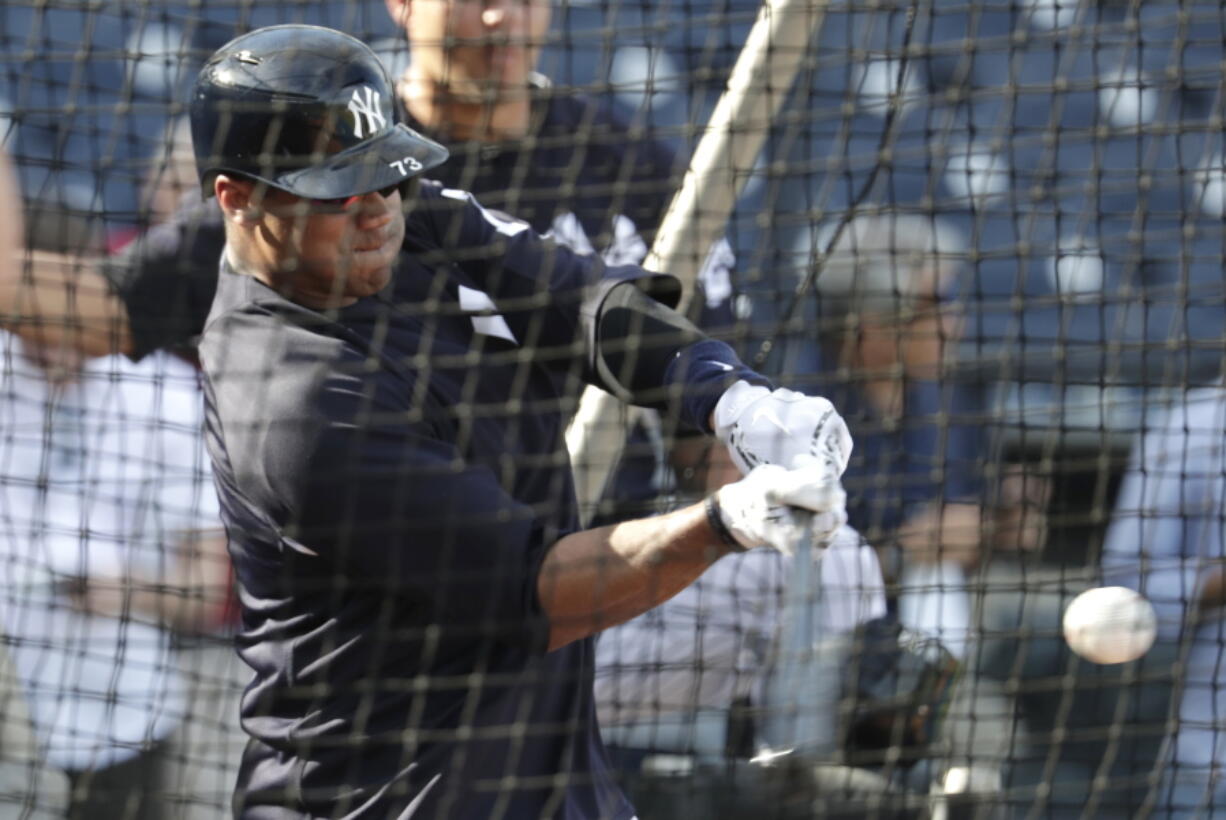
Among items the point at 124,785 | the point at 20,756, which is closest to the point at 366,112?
the point at 20,756

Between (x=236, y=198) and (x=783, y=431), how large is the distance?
0.83m

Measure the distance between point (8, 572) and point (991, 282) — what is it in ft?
10.2

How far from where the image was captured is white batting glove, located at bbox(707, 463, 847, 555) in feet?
6.71

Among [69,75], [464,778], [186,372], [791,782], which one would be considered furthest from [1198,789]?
[69,75]

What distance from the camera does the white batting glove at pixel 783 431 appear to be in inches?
86.0

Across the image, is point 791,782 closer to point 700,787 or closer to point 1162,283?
point 700,787

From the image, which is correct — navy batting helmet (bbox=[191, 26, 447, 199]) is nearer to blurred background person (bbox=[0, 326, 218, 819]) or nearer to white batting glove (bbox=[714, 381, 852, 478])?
white batting glove (bbox=[714, 381, 852, 478])

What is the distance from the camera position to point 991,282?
16.9 feet

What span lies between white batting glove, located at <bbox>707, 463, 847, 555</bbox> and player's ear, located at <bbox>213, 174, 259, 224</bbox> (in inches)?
31.4

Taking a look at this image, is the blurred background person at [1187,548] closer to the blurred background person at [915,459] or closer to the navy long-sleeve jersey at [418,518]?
the blurred background person at [915,459]

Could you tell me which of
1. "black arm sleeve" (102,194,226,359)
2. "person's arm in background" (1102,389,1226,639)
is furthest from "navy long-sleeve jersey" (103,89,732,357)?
"person's arm in background" (1102,389,1226,639)

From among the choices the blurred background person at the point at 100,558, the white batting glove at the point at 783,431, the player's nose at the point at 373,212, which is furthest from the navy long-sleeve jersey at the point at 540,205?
the white batting glove at the point at 783,431

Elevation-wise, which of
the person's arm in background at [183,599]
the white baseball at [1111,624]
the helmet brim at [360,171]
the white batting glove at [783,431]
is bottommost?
the person's arm in background at [183,599]

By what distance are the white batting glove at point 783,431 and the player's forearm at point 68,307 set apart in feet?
3.72
